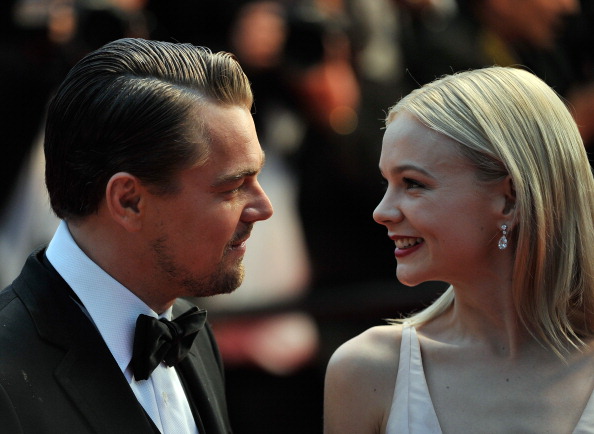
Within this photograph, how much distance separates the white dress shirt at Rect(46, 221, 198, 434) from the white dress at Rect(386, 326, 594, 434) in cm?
58

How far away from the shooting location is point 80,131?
237 cm

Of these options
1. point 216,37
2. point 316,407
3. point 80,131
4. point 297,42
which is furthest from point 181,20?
point 80,131

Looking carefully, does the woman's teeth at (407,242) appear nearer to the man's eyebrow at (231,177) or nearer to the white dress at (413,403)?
the white dress at (413,403)

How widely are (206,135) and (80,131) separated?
1.03ft

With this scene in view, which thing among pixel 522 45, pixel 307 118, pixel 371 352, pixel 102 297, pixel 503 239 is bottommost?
pixel 371 352

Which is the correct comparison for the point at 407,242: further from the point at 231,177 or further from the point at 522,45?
the point at 522,45

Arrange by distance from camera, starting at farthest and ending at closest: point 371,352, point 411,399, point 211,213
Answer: point 371,352 < point 411,399 < point 211,213

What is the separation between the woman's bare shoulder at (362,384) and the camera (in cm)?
262

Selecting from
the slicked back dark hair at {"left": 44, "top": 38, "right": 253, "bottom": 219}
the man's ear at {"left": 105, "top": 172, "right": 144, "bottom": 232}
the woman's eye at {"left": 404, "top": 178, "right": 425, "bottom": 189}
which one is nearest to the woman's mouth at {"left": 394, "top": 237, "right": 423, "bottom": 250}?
the woman's eye at {"left": 404, "top": 178, "right": 425, "bottom": 189}

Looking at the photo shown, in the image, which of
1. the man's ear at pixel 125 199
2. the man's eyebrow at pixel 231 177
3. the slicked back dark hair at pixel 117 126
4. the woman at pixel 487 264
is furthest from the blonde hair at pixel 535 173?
the man's ear at pixel 125 199

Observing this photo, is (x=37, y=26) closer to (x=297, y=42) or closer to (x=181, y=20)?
(x=181, y=20)

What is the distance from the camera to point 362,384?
263cm

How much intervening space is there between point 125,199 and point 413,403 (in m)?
0.92

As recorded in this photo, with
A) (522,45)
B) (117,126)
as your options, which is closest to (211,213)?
(117,126)
